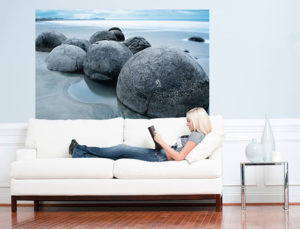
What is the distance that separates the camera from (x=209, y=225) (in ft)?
13.3

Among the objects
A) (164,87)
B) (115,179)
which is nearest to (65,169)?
(115,179)

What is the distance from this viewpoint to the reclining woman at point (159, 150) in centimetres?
511

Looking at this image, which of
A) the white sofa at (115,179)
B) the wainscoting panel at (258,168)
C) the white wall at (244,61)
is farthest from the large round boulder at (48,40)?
the wainscoting panel at (258,168)

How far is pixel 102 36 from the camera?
601 cm

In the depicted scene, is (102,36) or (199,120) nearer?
(199,120)

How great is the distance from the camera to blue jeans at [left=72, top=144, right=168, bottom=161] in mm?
5145

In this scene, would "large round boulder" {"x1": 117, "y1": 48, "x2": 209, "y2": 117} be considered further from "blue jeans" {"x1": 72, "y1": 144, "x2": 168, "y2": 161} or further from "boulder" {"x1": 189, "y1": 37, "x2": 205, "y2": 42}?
"blue jeans" {"x1": 72, "y1": 144, "x2": 168, "y2": 161}

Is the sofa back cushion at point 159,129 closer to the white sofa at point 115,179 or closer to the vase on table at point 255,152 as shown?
the vase on table at point 255,152

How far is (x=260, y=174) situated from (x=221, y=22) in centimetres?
170

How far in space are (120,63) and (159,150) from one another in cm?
126

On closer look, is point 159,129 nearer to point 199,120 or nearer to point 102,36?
point 199,120

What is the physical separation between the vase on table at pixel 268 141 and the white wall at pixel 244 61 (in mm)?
435

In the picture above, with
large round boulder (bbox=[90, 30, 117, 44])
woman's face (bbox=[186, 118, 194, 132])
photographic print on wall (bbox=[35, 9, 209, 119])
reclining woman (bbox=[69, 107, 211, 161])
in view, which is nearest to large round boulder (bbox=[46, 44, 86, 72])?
photographic print on wall (bbox=[35, 9, 209, 119])

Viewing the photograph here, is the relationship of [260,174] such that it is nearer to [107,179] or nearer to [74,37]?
[107,179]
